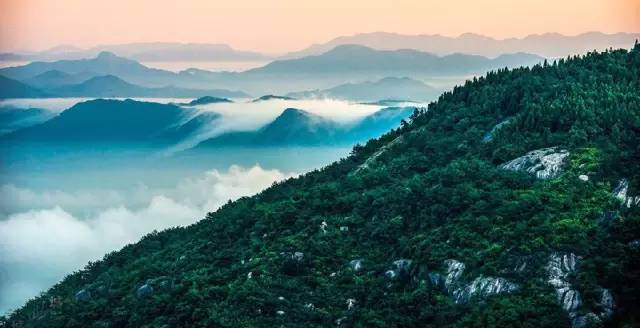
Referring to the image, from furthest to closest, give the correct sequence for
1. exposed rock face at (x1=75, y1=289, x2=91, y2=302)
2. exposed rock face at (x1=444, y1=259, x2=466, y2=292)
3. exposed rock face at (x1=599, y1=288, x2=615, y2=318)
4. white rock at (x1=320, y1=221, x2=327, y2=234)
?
1. exposed rock face at (x1=75, y1=289, x2=91, y2=302)
2. white rock at (x1=320, y1=221, x2=327, y2=234)
3. exposed rock face at (x1=444, y1=259, x2=466, y2=292)
4. exposed rock face at (x1=599, y1=288, x2=615, y2=318)

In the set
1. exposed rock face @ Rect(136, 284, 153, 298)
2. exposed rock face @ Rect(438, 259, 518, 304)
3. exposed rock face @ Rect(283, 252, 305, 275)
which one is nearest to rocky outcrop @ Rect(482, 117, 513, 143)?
exposed rock face @ Rect(283, 252, 305, 275)

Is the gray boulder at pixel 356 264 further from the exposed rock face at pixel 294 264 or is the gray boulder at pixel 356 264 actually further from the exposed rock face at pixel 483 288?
the exposed rock face at pixel 483 288

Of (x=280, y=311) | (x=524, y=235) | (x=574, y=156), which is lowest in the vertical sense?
(x=280, y=311)

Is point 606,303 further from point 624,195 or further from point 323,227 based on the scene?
point 323,227

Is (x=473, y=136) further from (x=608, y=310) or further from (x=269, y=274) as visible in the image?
(x=608, y=310)

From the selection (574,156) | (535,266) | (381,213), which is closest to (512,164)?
(574,156)

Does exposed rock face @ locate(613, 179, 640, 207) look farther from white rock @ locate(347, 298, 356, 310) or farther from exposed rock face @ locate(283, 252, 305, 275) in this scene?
exposed rock face @ locate(283, 252, 305, 275)
